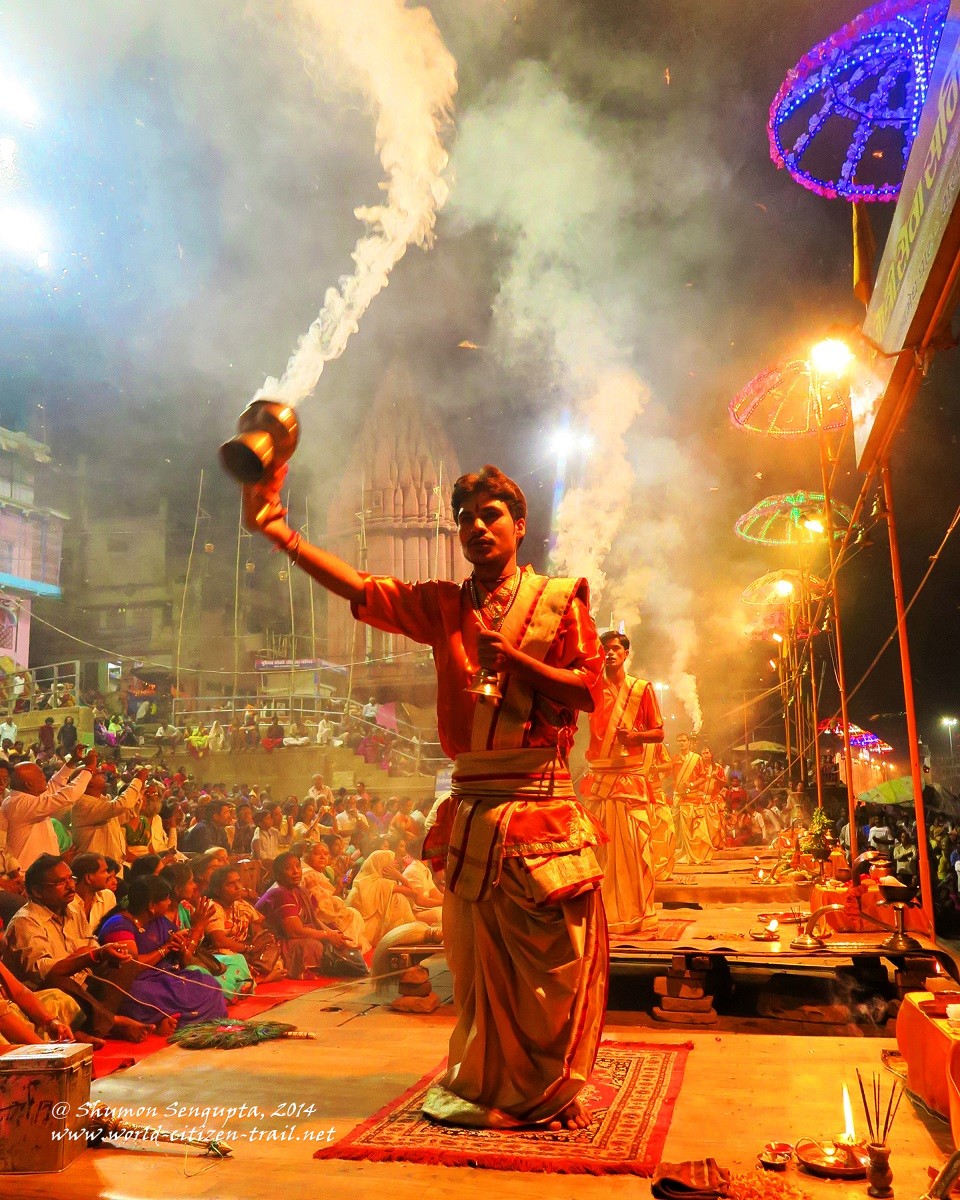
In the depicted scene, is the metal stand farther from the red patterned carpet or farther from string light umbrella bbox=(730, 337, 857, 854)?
string light umbrella bbox=(730, 337, 857, 854)

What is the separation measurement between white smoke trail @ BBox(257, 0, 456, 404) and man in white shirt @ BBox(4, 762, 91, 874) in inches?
170

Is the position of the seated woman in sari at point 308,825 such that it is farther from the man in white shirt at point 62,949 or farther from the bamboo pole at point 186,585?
the man in white shirt at point 62,949

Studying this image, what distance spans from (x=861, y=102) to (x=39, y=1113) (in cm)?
776

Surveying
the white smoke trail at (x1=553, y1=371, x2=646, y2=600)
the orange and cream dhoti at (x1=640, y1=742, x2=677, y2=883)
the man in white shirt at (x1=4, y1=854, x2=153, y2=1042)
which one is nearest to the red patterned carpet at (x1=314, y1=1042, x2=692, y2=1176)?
the man in white shirt at (x1=4, y1=854, x2=153, y2=1042)

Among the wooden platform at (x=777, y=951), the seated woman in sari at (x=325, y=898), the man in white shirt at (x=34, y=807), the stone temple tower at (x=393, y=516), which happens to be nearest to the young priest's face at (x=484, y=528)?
the wooden platform at (x=777, y=951)

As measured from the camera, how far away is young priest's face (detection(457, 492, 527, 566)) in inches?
150

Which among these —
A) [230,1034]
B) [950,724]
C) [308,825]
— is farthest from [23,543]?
[950,724]

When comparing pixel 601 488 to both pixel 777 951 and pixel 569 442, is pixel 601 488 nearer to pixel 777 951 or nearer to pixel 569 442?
pixel 569 442

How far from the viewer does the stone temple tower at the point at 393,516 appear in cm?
1311

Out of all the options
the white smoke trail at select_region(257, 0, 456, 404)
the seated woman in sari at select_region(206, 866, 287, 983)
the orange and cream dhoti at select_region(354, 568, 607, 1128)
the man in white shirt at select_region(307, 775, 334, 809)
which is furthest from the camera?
the white smoke trail at select_region(257, 0, 456, 404)

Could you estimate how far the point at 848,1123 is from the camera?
3.40 meters

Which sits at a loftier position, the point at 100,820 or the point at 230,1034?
the point at 100,820

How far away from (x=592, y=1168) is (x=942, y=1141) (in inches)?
52.8

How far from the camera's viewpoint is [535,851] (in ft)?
11.4
